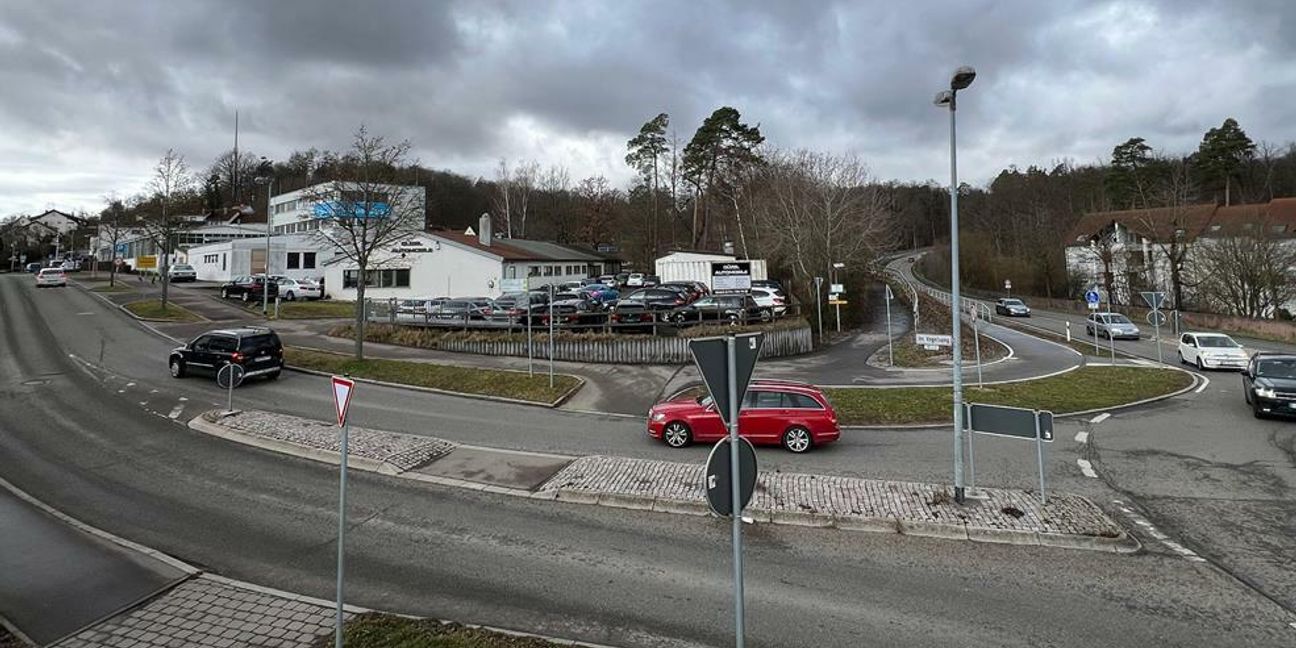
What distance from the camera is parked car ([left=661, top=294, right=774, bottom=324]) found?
26797mm

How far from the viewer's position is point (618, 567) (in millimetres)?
7531

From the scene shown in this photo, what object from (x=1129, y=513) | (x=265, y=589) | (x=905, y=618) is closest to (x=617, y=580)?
(x=905, y=618)

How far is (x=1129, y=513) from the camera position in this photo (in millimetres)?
9383

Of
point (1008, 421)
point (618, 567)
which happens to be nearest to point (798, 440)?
point (1008, 421)

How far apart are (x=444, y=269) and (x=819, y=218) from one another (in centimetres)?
2561

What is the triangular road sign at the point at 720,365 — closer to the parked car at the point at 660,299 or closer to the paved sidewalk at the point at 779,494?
the paved sidewalk at the point at 779,494

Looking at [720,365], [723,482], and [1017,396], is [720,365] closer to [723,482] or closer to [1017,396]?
[723,482]

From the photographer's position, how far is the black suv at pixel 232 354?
773 inches

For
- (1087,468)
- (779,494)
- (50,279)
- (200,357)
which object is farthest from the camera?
(50,279)

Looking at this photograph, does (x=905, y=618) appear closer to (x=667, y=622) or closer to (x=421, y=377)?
(x=667, y=622)

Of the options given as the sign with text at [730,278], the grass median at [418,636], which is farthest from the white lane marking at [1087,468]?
the sign with text at [730,278]

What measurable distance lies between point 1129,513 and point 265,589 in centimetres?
1174

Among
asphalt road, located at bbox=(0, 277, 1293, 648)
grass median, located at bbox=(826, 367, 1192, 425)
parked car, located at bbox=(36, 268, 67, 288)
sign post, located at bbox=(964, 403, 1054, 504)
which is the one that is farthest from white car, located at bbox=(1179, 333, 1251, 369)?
parked car, located at bbox=(36, 268, 67, 288)

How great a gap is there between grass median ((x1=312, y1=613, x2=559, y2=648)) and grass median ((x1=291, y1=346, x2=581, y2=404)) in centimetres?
1194
